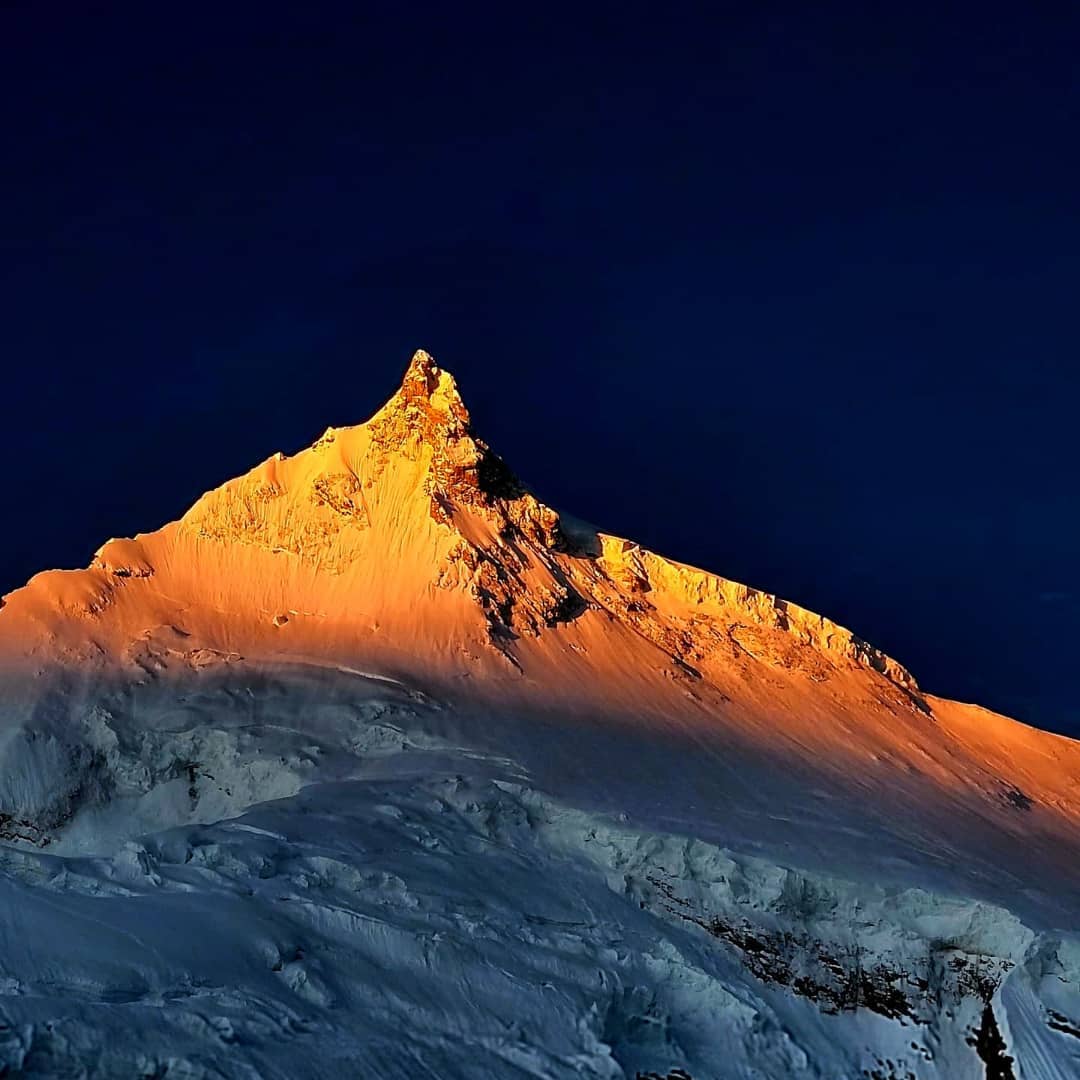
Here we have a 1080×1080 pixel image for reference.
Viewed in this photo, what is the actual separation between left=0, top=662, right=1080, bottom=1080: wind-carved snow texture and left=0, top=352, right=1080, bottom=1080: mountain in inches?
4.1

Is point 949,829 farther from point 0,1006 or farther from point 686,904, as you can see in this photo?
point 0,1006

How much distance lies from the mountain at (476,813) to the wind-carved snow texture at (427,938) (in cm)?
10

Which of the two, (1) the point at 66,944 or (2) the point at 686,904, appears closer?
(1) the point at 66,944

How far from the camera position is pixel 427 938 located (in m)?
28.7

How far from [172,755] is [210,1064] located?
29.7m

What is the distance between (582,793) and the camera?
4316cm

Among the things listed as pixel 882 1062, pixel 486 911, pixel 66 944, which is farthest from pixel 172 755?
pixel 882 1062

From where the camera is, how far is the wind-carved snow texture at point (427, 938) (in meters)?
22.8

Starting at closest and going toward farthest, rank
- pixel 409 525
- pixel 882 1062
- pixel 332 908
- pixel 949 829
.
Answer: pixel 332 908
pixel 882 1062
pixel 949 829
pixel 409 525

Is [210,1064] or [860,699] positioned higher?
[860,699]

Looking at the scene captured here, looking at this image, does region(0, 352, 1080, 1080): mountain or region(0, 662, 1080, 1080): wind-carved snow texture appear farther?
region(0, 352, 1080, 1080): mountain

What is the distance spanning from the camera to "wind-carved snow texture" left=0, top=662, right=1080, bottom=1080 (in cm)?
2283

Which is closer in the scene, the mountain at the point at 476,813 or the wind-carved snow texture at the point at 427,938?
the wind-carved snow texture at the point at 427,938

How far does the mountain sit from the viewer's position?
998 inches
